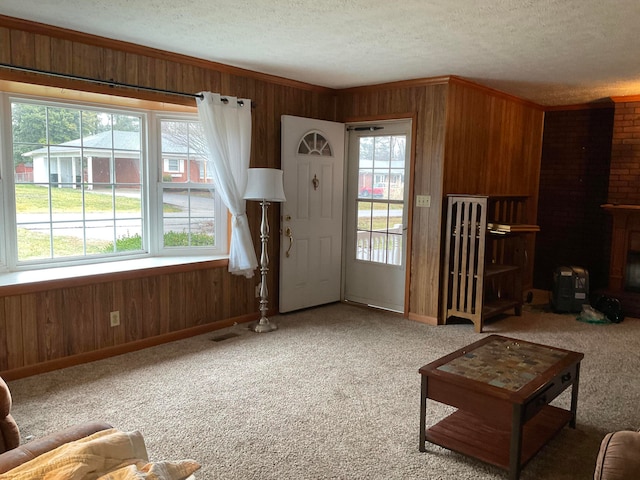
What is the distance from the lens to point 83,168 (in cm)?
413

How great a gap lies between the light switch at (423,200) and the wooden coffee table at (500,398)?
225 centimetres

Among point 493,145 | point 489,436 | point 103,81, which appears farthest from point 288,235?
point 489,436

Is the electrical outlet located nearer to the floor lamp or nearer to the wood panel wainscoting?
the wood panel wainscoting

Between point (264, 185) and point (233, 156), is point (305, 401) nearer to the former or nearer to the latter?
point (264, 185)

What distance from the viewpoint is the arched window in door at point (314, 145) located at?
5.16 meters

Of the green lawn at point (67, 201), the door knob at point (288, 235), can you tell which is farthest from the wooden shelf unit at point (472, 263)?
the green lawn at point (67, 201)

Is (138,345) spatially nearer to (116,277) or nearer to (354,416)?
(116,277)

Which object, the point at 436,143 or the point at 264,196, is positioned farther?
the point at 436,143

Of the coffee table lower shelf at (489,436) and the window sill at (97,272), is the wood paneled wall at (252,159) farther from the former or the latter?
the coffee table lower shelf at (489,436)

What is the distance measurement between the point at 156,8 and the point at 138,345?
8.12 feet

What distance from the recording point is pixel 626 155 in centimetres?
573

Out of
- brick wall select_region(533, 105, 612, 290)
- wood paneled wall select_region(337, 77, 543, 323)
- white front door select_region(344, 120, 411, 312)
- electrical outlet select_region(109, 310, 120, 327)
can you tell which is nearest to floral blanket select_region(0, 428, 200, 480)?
electrical outlet select_region(109, 310, 120, 327)

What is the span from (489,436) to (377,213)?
315 centimetres

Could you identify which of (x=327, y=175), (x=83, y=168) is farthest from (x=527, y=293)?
(x=83, y=168)
